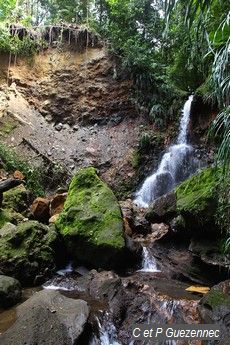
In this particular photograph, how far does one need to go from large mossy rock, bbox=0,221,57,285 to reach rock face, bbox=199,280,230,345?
2496mm

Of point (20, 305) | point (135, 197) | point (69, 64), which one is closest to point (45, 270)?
point (20, 305)

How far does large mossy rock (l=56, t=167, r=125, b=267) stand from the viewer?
5.05 m

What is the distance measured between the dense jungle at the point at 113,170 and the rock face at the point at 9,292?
0.7 inches

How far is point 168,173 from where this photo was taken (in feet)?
31.8

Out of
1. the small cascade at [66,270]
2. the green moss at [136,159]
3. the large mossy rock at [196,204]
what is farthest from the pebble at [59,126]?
the small cascade at [66,270]

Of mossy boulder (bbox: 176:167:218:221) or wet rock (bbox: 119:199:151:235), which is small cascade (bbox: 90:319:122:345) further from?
wet rock (bbox: 119:199:151:235)

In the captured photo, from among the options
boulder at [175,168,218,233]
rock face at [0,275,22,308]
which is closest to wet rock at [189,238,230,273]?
boulder at [175,168,218,233]

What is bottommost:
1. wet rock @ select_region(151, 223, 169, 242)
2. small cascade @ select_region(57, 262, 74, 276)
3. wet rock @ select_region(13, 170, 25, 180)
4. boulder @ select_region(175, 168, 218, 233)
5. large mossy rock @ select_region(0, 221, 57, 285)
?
wet rock @ select_region(151, 223, 169, 242)

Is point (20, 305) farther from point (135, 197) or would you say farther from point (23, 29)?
point (23, 29)

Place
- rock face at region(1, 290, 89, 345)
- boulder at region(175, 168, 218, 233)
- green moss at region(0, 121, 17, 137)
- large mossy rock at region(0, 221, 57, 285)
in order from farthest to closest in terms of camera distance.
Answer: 1. green moss at region(0, 121, 17, 137)
2. large mossy rock at region(0, 221, 57, 285)
3. boulder at region(175, 168, 218, 233)
4. rock face at region(1, 290, 89, 345)

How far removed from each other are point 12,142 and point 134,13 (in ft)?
23.2

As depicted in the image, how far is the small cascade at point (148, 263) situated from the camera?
5312mm

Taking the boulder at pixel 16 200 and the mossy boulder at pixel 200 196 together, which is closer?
the mossy boulder at pixel 200 196

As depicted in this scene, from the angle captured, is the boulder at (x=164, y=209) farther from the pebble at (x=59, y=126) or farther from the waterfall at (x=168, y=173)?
the pebble at (x=59, y=126)
